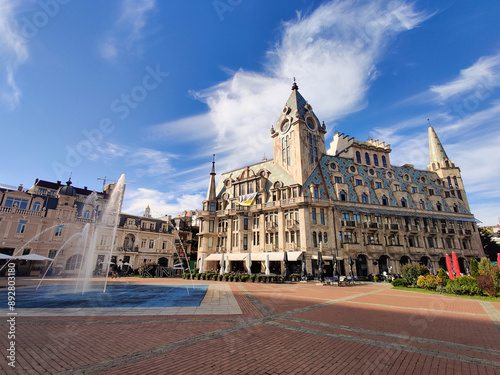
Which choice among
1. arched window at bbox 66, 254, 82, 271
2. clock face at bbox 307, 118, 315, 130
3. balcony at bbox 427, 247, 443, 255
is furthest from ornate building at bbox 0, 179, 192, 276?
balcony at bbox 427, 247, 443, 255

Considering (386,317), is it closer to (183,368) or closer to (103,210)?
(183,368)

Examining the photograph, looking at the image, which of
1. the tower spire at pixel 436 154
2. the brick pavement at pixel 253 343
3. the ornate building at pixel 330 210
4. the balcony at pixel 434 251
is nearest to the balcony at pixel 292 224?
the ornate building at pixel 330 210

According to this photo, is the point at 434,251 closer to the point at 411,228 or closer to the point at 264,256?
the point at 411,228

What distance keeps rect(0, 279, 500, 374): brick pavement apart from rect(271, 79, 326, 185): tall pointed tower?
28.6 meters

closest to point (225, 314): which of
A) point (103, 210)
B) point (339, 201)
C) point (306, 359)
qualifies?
point (306, 359)

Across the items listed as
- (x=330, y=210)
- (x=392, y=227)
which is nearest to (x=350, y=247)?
(x=330, y=210)

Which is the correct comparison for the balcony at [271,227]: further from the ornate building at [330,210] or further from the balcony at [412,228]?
the balcony at [412,228]

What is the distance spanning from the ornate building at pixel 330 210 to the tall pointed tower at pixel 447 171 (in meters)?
0.23

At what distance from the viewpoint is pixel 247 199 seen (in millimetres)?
41750

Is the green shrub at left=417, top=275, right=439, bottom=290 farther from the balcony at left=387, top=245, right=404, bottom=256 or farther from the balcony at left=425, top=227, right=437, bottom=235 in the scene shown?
the balcony at left=425, top=227, right=437, bottom=235

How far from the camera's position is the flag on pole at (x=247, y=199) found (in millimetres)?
40469

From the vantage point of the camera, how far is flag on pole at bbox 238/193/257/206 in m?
40.5

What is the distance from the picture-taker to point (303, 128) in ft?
133

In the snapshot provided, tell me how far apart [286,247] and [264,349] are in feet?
95.6
